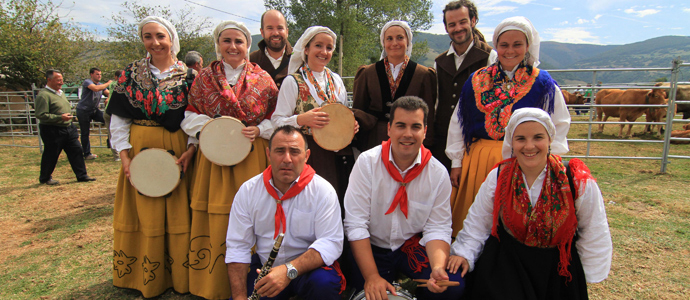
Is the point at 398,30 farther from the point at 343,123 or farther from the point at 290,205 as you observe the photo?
the point at 290,205

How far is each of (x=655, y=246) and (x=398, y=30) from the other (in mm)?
2916

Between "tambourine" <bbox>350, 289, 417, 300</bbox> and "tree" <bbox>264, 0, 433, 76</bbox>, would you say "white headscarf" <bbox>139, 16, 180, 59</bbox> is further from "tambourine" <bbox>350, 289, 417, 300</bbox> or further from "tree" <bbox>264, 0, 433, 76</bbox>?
"tree" <bbox>264, 0, 433, 76</bbox>

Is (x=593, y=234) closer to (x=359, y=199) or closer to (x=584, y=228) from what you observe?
(x=584, y=228)

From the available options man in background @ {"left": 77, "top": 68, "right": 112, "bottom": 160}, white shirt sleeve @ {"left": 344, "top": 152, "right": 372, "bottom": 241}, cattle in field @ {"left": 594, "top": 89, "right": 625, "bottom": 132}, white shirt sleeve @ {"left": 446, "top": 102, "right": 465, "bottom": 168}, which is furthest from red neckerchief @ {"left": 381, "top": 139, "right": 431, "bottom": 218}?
cattle in field @ {"left": 594, "top": 89, "right": 625, "bottom": 132}

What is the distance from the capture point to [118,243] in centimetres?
254

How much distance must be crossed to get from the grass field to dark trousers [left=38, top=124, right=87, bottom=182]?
0.26 meters

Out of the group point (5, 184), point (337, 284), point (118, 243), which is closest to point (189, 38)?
point (5, 184)

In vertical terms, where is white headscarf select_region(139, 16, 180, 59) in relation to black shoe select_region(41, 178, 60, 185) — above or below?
above

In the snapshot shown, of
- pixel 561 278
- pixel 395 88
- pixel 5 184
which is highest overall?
pixel 395 88

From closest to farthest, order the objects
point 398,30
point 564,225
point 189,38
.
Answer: point 564,225 < point 398,30 < point 189,38

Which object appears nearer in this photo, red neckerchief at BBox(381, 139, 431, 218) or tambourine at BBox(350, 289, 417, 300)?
tambourine at BBox(350, 289, 417, 300)

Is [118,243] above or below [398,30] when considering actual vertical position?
below

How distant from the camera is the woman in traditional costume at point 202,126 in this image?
7.75ft

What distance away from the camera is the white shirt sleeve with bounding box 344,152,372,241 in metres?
2.15
